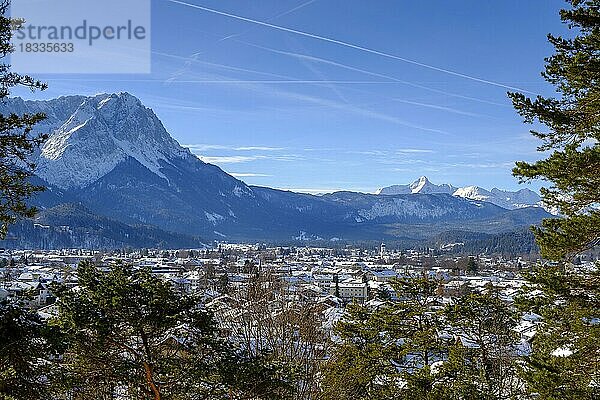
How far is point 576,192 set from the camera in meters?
6.33

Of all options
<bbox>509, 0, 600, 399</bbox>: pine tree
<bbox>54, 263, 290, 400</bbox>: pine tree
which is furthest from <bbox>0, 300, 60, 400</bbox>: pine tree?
<bbox>509, 0, 600, 399</bbox>: pine tree

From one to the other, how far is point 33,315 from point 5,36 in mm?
3108

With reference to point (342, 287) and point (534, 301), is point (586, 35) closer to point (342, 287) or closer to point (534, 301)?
point (534, 301)

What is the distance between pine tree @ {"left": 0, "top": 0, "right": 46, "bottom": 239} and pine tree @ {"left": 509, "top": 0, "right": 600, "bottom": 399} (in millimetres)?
5661

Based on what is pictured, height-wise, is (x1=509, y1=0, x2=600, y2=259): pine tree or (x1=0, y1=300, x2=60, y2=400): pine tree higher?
(x1=509, y1=0, x2=600, y2=259): pine tree

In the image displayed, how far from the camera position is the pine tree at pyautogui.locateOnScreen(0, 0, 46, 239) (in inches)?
214

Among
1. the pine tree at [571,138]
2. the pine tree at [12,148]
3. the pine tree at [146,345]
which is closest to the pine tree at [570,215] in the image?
the pine tree at [571,138]

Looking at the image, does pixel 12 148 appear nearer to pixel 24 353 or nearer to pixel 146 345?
pixel 24 353

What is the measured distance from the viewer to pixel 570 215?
649 centimetres

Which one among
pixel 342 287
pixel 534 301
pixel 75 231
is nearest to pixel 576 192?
pixel 534 301

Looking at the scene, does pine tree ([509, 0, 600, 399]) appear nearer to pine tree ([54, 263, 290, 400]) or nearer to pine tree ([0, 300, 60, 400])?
pine tree ([54, 263, 290, 400])

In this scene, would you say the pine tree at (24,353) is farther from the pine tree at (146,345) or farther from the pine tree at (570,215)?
the pine tree at (570,215)

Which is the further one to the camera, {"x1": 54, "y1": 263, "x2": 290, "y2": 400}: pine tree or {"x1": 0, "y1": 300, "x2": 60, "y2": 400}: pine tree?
{"x1": 54, "y1": 263, "x2": 290, "y2": 400}: pine tree

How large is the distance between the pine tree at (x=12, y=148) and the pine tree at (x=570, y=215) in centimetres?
566
